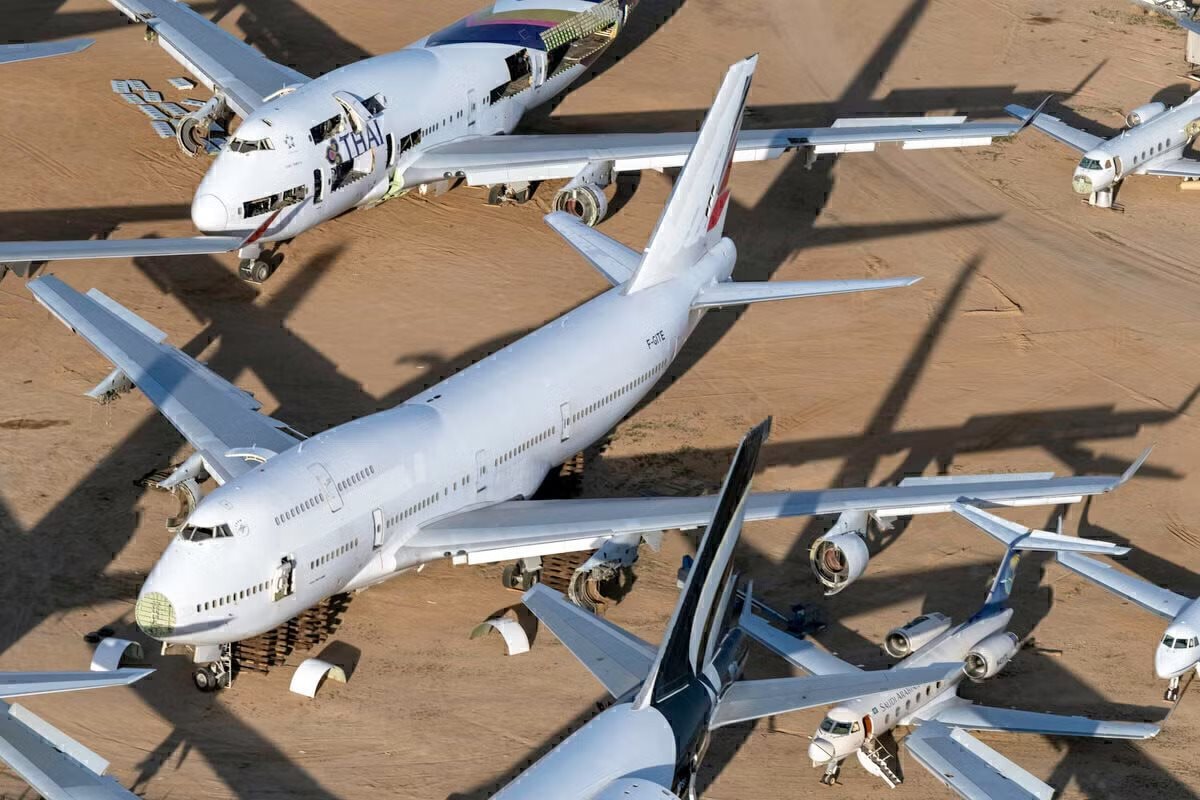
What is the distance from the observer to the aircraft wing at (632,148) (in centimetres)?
5966

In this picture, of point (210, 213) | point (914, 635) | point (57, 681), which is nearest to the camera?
point (57, 681)

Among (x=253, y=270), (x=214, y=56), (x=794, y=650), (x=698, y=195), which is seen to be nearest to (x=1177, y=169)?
(x=698, y=195)

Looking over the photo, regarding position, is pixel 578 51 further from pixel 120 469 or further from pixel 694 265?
pixel 120 469

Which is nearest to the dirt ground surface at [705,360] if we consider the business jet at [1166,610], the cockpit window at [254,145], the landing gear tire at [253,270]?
the landing gear tire at [253,270]

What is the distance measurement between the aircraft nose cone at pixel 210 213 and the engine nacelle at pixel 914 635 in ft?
82.3

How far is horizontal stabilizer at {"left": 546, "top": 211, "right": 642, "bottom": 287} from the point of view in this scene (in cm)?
5072

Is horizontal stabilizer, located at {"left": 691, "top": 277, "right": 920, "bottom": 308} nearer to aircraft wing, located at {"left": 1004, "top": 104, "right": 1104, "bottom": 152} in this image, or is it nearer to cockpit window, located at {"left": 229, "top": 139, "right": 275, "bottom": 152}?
cockpit window, located at {"left": 229, "top": 139, "right": 275, "bottom": 152}

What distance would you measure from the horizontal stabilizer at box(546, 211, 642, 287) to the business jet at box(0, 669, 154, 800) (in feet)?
70.7

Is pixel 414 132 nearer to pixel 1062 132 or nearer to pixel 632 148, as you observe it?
pixel 632 148

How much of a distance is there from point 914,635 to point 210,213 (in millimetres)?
26127

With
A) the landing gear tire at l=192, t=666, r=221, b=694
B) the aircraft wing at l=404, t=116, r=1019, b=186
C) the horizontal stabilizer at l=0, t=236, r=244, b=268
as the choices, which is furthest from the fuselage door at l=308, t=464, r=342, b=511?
the aircraft wing at l=404, t=116, r=1019, b=186

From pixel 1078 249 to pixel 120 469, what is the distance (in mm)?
35300

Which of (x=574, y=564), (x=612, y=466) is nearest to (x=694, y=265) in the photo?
(x=612, y=466)

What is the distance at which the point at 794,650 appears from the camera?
132ft
